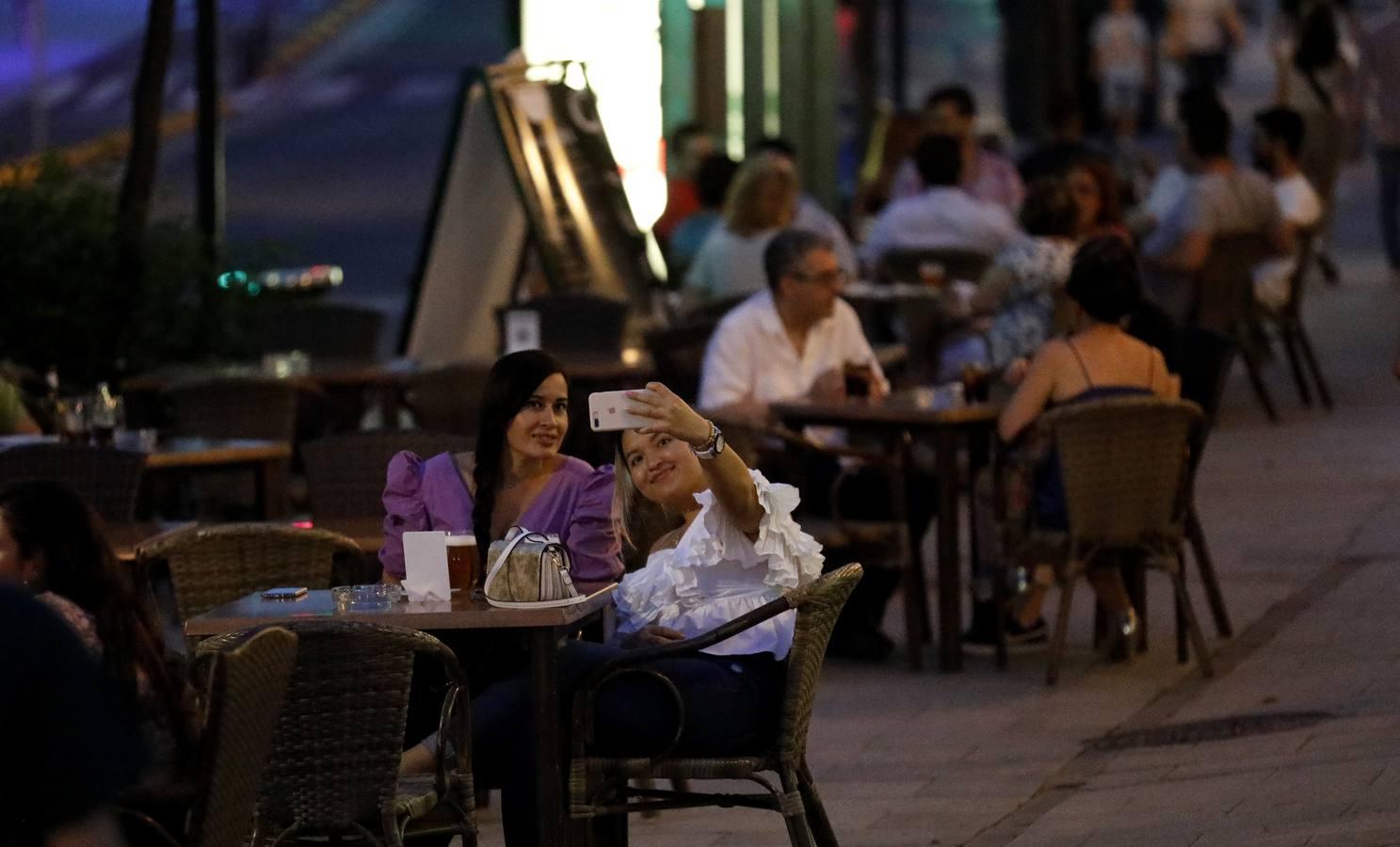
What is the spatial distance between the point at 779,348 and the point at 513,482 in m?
3.15

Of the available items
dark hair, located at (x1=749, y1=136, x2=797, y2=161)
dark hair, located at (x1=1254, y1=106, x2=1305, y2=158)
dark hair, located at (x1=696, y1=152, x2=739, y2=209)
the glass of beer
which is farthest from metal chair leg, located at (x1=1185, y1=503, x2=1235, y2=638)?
dark hair, located at (x1=1254, y1=106, x2=1305, y2=158)

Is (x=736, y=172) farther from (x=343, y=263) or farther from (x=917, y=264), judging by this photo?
(x=343, y=263)

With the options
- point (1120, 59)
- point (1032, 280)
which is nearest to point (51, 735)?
point (1032, 280)

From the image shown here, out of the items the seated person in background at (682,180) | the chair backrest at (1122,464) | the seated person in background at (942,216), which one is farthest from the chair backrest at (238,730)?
the seated person in background at (682,180)

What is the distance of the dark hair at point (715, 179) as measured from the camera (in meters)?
13.6

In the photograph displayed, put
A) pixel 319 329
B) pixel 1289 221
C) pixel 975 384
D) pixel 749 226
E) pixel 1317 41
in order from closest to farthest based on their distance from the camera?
pixel 975 384
pixel 319 329
pixel 749 226
pixel 1289 221
pixel 1317 41

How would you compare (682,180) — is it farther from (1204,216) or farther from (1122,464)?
(1122,464)

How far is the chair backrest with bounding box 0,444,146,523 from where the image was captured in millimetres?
7254

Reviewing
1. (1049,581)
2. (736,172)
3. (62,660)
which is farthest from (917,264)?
(62,660)

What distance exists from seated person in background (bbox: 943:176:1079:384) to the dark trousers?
4.38m

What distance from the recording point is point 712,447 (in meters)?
5.31

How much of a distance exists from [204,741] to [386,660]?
0.60m

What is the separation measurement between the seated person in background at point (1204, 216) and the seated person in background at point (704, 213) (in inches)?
86.2

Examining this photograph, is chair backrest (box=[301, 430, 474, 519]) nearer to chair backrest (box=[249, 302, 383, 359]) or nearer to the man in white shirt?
the man in white shirt
